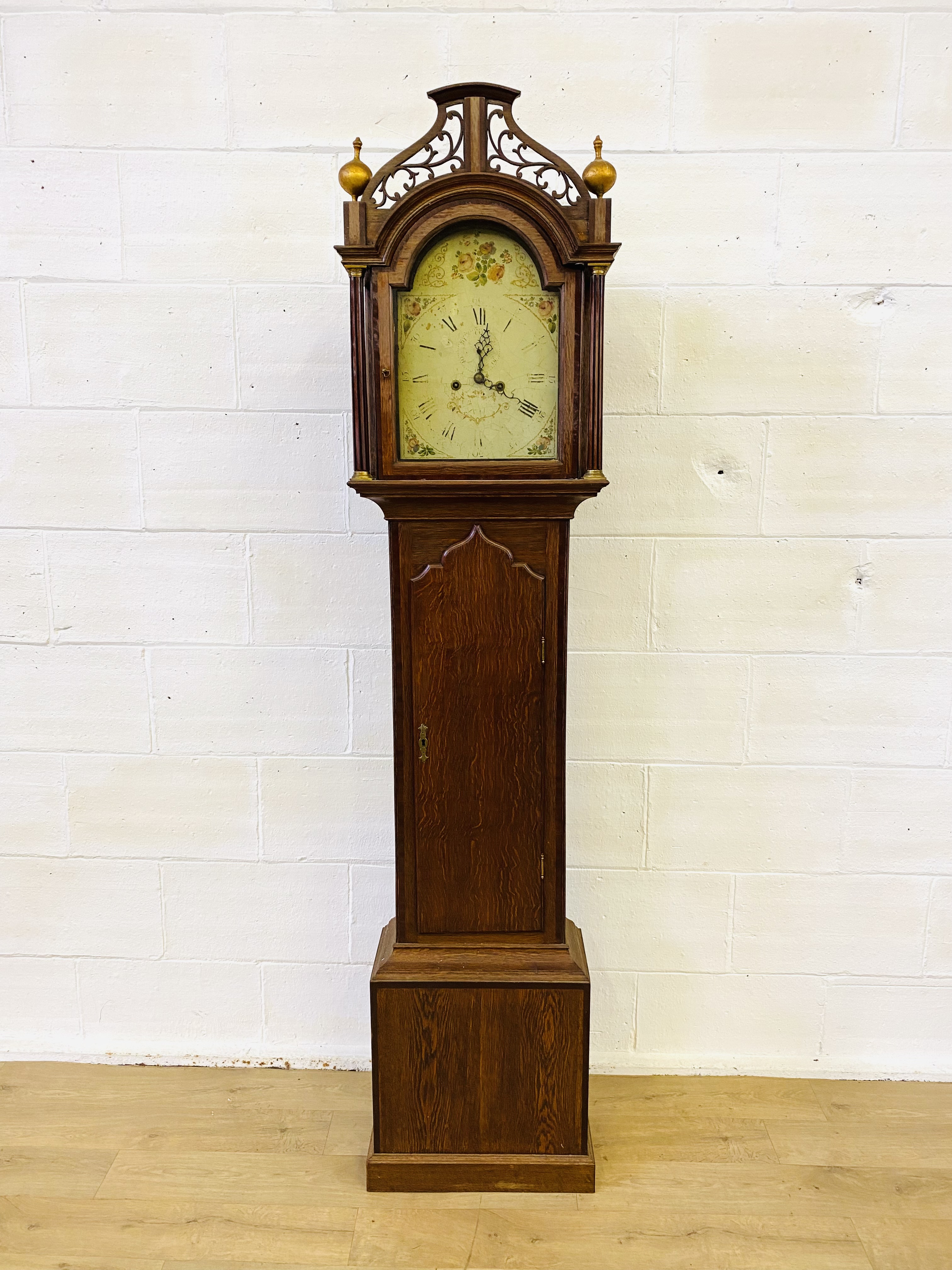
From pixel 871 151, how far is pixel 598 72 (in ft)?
1.86

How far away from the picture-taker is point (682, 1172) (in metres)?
1.85

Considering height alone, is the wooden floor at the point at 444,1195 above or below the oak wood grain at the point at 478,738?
below

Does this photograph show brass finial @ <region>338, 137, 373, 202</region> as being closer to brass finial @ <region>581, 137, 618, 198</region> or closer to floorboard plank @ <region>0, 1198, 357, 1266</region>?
brass finial @ <region>581, 137, 618, 198</region>

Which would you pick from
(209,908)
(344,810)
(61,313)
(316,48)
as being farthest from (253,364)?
(209,908)

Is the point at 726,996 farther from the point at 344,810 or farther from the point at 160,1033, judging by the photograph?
the point at 160,1033

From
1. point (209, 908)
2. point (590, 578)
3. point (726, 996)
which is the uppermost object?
Answer: point (590, 578)

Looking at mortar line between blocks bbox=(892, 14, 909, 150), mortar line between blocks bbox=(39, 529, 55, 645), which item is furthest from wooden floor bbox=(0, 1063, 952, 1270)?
mortar line between blocks bbox=(892, 14, 909, 150)

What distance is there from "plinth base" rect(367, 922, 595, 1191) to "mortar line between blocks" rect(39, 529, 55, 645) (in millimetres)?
1012

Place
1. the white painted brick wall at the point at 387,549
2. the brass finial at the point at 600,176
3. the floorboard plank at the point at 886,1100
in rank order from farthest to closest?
the floorboard plank at the point at 886,1100, the white painted brick wall at the point at 387,549, the brass finial at the point at 600,176

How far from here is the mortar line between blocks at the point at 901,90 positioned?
1827mm

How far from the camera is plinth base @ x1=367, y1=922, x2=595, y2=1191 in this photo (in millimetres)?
1769

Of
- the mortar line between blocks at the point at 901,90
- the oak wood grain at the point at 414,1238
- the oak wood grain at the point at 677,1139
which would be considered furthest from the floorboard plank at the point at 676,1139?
the mortar line between blocks at the point at 901,90

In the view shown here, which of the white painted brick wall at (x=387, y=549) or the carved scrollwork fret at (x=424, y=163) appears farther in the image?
the white painted brick wall at (x=387, y=549)

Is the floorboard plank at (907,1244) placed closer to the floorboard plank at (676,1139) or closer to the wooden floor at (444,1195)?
the wooden floor at (444,1195)
